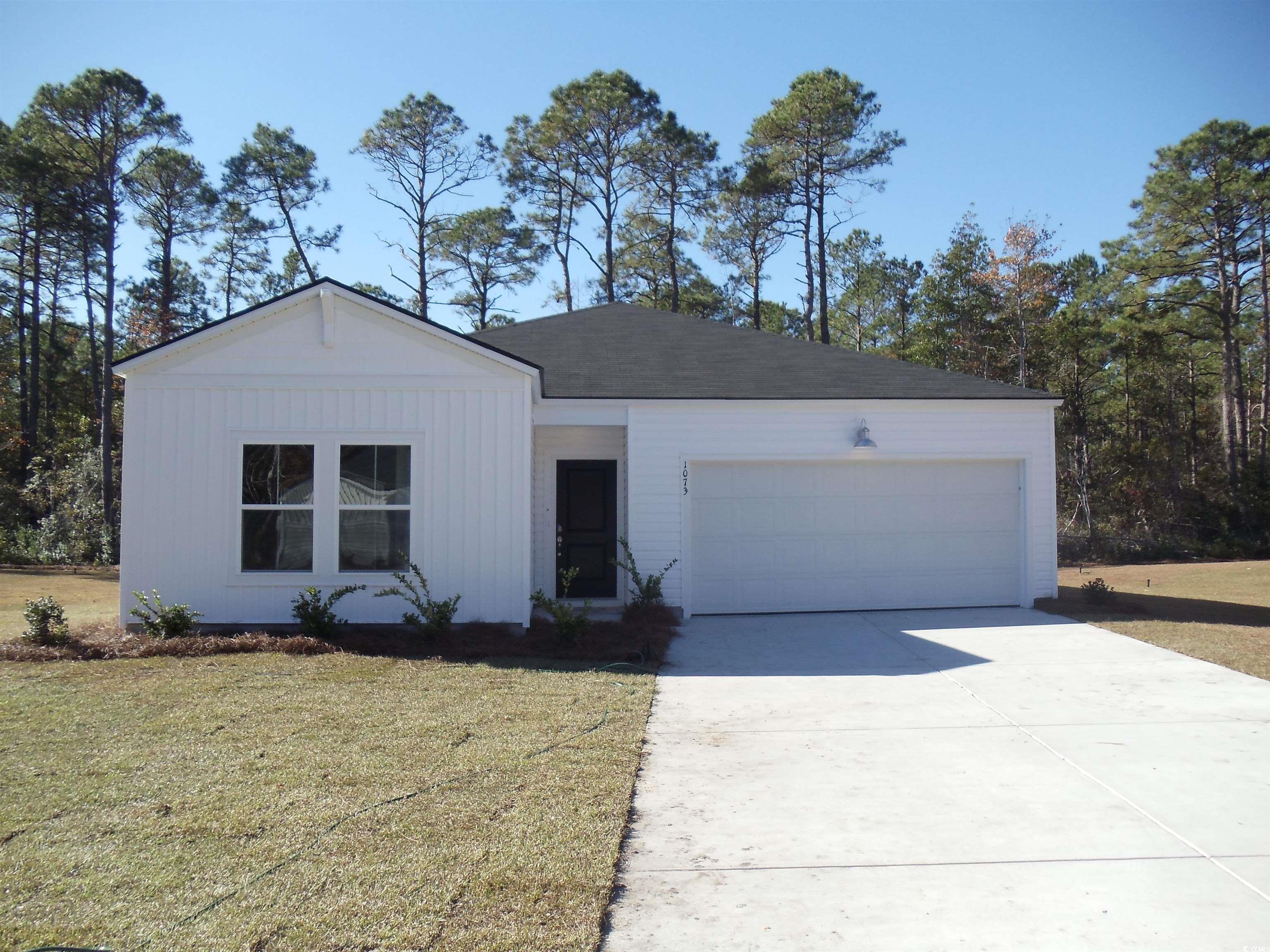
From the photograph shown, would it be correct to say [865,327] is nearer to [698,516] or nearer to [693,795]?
[698,516]

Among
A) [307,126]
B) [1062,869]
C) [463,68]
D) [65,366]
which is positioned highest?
[307,126]

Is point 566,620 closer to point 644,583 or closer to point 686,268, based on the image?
point 644,583

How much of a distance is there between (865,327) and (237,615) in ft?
99.7

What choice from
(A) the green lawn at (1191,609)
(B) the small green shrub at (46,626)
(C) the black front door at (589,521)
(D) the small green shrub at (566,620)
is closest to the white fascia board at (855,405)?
(C) the black front door at (589,521)

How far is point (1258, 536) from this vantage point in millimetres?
21656

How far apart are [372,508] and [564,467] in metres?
3.22

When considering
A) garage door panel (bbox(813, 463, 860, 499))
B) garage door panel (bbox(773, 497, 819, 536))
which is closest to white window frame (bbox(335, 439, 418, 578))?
garage door panel (bbox(773, 497, 819, 536))

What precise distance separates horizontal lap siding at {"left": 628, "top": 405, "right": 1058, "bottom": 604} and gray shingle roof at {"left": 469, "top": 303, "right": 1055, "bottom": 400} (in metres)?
0.24

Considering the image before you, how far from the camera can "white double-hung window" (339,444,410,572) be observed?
9469mm

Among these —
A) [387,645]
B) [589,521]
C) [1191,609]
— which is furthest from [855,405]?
[387,645]

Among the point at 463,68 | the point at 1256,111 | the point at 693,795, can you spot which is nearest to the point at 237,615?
the point at 693,795

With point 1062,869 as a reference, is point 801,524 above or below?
above

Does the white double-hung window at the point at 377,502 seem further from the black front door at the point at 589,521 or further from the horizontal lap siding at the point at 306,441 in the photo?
the black front door at the point at 589,521

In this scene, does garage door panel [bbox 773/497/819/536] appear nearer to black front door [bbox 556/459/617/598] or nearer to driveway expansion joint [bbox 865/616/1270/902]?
black front door [bbox 556/459/617/598]
